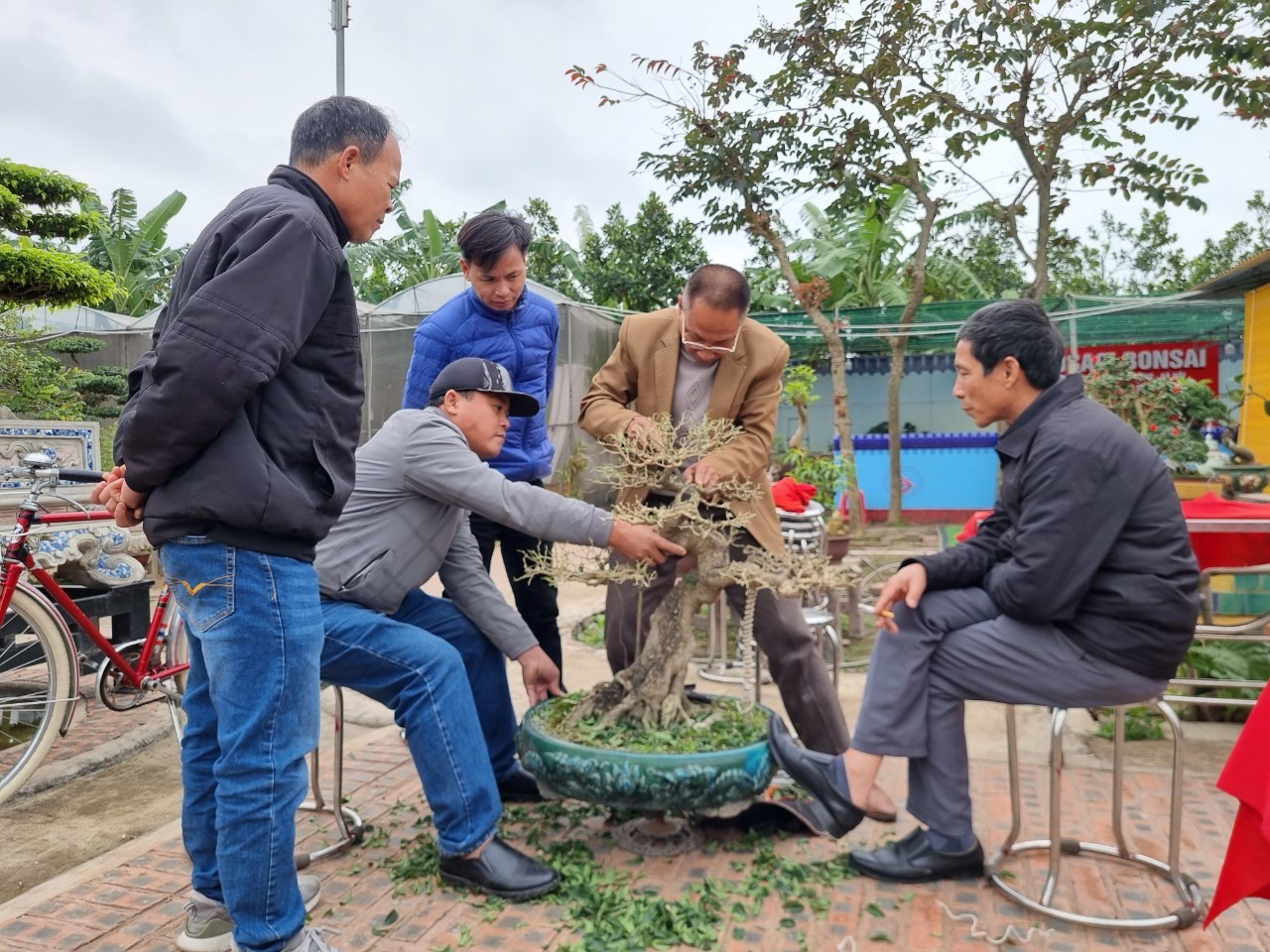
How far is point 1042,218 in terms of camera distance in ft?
22.6

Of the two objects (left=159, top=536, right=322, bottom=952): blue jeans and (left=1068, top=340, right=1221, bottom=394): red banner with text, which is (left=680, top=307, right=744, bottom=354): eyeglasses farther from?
(left=1068, top=340, right=1221, bottom=394): red banner with text

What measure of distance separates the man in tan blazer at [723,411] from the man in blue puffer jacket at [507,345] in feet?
1.19

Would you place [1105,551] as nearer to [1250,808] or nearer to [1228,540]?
[1250,808]

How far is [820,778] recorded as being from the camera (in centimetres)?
268

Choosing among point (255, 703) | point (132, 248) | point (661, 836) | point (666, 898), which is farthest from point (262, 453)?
point (132, 248)

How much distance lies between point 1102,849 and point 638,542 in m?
1.63

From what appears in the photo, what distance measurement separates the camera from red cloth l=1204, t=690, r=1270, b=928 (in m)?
1.86

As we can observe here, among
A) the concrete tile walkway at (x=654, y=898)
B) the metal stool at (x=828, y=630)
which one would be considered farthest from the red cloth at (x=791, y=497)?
the concrete tile walkway at (x=654, y=898)

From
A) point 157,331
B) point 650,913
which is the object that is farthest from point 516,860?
point 157,331

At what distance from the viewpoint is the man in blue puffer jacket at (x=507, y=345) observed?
130 inches

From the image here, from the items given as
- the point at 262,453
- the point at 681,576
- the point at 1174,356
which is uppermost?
the point at 1174,356

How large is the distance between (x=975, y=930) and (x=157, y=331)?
2336 mm

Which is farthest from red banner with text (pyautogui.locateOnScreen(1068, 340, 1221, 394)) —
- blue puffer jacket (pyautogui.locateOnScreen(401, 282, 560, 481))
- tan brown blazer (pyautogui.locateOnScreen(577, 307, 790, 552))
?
blue puffer jacket (pyautogui.locateOnScreen(401, 282, 560, 481))

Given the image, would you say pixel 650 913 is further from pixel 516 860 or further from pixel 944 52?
pixel 944 52
